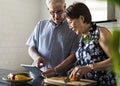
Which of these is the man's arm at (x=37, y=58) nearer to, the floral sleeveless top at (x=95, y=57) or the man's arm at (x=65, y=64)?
the man's arm at (x=65, y=64)

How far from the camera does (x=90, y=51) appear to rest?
4.83ft

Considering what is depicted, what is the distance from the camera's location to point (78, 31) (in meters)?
1.56

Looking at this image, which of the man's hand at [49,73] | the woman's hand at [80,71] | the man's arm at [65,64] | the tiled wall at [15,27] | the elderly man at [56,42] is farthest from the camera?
the tiled wall at [15,27]

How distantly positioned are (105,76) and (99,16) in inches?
54.5

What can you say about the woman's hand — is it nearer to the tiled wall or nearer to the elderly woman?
the elderly woman

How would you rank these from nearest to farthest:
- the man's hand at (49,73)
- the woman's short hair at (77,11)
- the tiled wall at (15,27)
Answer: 1. the woman's short hair at (77,11)
2. the man's hand at (49,73)
3. the tiled wall at (15,27)

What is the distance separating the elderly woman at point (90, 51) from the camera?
1376mm

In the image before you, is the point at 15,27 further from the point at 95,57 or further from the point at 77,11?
the point at 95,57

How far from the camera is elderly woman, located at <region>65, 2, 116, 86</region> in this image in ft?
4.52

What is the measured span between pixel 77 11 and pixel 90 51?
275 mm

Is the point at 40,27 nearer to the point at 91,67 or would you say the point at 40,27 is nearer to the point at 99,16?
the point at 91,67

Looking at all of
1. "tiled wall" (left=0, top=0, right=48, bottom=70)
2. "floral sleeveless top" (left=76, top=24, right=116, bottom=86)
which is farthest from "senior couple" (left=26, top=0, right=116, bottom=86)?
"tiled wall" (left=0, top=0, right=48, bottom=70)

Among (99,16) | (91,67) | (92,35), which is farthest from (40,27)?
(99,16)

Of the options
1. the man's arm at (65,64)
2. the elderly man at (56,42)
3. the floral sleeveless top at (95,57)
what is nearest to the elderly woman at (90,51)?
the floral sleeveless top at (95,57)
